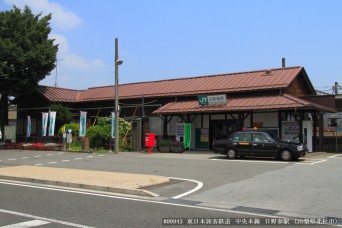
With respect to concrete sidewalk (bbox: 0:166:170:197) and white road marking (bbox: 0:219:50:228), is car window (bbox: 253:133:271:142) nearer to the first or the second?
concrete sidewalk (bbox: 0:166:170:197)

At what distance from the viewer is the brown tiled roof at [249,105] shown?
2342 centimetres

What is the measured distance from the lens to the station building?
→ 82.7 ft

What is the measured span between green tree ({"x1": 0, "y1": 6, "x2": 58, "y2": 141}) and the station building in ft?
8.37

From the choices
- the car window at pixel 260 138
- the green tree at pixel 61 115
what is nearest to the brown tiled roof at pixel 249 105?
the car window at pixel 260 138

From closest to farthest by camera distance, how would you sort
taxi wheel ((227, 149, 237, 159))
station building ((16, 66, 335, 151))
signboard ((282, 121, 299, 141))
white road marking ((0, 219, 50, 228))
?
white road marking ((0, 219, 50, 228))
taxi wheel ((227, 149, 237, 159))
signboard ((282, 121, 299, 141))
station building ((16, 66, 335, 151))

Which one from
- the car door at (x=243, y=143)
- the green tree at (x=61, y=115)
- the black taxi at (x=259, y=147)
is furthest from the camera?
the green tree at (x=61, y=115)

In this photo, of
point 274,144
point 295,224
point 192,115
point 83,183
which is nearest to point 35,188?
point 83,183

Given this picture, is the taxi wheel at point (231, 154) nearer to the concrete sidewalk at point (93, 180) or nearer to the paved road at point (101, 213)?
the concrete sidewalk at point (93, 180)

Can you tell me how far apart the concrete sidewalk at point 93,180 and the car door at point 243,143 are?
8437mm

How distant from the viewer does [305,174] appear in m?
14.5

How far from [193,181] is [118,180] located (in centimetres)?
252

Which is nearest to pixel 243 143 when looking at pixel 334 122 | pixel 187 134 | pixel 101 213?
pixel 187 134

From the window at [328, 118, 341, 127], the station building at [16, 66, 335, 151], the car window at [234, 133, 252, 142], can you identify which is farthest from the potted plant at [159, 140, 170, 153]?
the window at [328, 118, 341, 127]

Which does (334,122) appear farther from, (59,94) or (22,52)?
(22,52)
